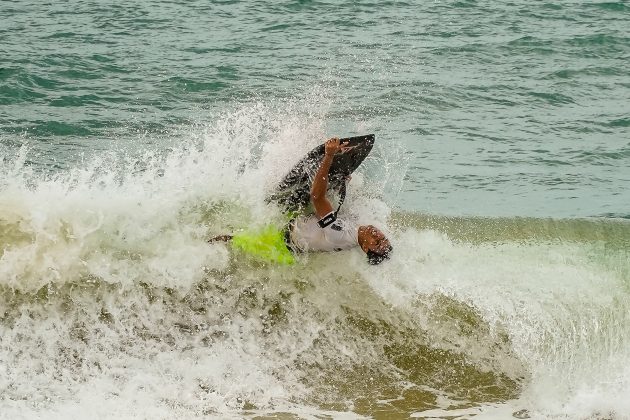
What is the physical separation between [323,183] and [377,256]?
2.33ft

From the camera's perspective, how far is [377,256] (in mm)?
7180

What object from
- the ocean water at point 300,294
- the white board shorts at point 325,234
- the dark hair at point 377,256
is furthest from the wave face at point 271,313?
the dark hair at point 377,256

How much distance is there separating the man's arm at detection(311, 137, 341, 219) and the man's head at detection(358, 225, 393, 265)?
32cm

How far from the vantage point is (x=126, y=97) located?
1418 centimetres

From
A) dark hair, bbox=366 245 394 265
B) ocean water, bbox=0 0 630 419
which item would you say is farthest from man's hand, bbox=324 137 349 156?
dark hair, bbox=366 245 394 265

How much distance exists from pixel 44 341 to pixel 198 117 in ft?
22.6

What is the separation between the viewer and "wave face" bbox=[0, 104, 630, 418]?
6723 mm

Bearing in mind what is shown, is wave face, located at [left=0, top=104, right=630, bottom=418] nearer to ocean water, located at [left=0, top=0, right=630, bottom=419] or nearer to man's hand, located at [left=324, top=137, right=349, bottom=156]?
ocean water, located at [left=0, top=0, right=630, bottom=419]

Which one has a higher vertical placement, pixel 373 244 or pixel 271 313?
pixel 373 244

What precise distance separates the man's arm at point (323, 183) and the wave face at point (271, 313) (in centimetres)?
47

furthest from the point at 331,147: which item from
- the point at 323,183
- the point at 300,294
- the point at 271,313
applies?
the point at 271,313

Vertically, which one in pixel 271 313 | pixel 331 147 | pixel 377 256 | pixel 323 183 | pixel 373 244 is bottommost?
pixel 271 313

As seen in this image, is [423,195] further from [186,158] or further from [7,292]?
[7,292]

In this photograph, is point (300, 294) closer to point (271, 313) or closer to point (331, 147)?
point (271, 313)
